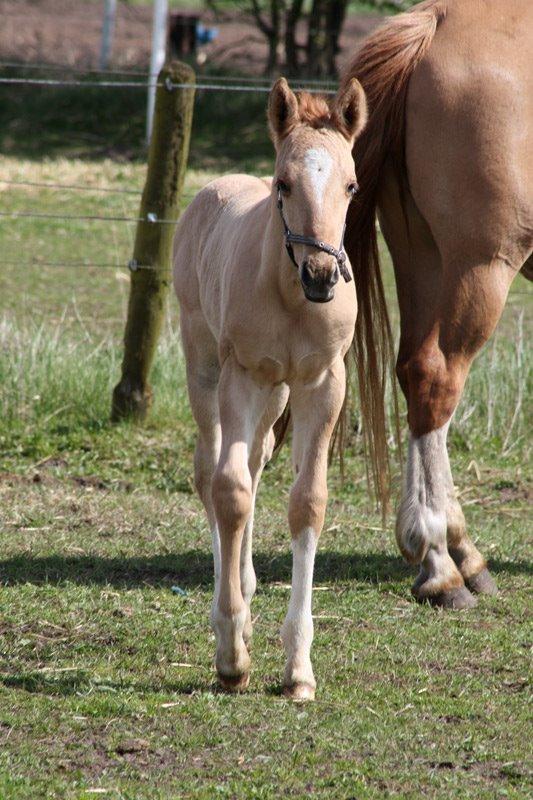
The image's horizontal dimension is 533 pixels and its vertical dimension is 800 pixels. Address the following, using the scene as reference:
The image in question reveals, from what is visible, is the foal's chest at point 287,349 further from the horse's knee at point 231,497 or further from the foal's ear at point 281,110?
the foal's ear at point 281,110

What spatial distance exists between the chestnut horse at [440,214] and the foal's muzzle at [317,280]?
147 cm

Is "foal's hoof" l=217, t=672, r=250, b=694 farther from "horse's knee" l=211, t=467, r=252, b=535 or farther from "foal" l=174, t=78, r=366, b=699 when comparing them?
"horse's knee" l=211, t=467, r=252, b=535

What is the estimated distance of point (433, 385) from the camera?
183 inches

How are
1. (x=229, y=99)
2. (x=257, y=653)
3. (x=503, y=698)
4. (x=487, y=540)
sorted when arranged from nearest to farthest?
(x=503, y=698) → (x=257, y=653) → (x=487, y=540) → (x=229, y=99)

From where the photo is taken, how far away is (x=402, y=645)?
4238mm

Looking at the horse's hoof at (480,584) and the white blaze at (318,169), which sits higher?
the white blaze at (318,169)

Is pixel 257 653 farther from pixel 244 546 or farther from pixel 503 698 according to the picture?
pixel 503 698

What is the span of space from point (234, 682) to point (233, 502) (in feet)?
1.80

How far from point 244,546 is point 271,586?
0.75m

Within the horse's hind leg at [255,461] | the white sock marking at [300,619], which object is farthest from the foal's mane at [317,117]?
the white sock marking at [300,619]

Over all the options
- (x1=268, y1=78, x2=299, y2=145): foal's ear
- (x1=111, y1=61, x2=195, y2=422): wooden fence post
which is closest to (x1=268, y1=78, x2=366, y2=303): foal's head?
(x1=268, y1=78, x2=299, y2=145): foal's ear

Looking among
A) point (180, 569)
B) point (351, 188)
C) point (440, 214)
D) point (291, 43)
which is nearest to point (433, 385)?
point (440, 214)

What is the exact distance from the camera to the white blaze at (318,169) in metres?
3.29

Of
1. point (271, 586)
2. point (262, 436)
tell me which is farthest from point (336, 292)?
point (271, 586)
